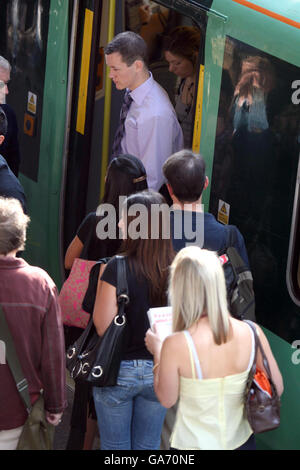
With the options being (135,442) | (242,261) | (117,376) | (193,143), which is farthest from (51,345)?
(193,143)

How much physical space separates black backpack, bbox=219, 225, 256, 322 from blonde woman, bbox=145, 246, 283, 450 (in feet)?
2.01

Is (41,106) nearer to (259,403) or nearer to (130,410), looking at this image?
(130,410)

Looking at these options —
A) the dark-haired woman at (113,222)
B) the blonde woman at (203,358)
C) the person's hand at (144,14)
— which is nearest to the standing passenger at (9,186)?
the dark-haired woman at (113,222)

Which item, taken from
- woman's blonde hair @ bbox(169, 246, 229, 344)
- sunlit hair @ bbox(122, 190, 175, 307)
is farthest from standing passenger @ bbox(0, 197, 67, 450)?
woman's blonde hair @ bbox(169, 246, 229, 344)

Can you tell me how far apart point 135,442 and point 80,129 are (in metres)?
2.68

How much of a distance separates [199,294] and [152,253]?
0.58m

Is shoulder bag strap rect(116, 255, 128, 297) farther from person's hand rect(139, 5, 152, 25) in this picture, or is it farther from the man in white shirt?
person's hand rect(139, 5, 152, 25)

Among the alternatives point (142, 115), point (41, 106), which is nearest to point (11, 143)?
point (41, 106)

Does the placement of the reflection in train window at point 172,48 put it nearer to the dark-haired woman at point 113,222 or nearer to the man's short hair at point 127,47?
the man's short hair at point 127,47

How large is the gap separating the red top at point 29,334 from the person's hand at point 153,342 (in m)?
0.41

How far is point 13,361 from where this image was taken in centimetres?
356

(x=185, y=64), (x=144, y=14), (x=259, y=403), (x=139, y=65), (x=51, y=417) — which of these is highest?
(x=144, y=14)

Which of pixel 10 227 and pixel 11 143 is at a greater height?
pixel 11 143

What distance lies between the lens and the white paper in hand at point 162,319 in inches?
134
